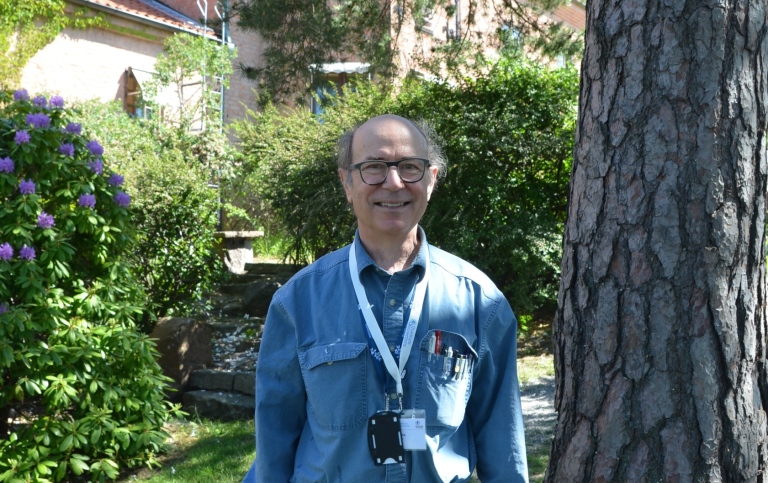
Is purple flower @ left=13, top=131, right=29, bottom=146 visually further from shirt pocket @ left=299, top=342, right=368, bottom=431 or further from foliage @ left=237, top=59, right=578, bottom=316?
foliage @ left=237, top=59, right=578, bottom=316

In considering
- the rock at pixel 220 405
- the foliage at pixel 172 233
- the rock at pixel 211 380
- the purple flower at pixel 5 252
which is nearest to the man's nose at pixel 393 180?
the purple flower at pixel 5 252

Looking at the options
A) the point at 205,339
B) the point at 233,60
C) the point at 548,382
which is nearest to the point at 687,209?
the point at 548,382

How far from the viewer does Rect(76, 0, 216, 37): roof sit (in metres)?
17.0

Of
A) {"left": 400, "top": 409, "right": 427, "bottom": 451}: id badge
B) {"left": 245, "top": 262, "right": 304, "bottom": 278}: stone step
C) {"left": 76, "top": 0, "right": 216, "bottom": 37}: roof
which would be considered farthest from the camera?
{"left": 76, "top": 0, "right": 216, "bottom": 37}: roof

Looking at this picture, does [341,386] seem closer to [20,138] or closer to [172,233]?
[20,138]

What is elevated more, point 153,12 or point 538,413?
point 153,12

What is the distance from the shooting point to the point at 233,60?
19.6m

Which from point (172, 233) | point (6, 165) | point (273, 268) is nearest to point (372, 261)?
point (6, 165)

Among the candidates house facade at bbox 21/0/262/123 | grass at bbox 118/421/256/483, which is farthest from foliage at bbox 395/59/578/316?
house facade at bbox 21/0/262/123

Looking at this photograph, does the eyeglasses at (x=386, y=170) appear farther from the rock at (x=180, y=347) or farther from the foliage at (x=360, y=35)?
the foliage at (x=360, y=35)

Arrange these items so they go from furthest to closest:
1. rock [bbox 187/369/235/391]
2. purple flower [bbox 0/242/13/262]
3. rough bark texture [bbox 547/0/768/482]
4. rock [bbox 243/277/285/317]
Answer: rock [bbox 243/277/285/317]
rock [bbox 187/369/235/391]
purple flower [bbox 0/242/13/262]
rough bark texture [bbox 547/0/768/482]

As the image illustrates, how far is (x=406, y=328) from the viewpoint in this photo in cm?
225

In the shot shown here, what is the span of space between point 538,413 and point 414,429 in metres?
5.02

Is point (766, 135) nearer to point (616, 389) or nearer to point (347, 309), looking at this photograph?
point (616, 389)
